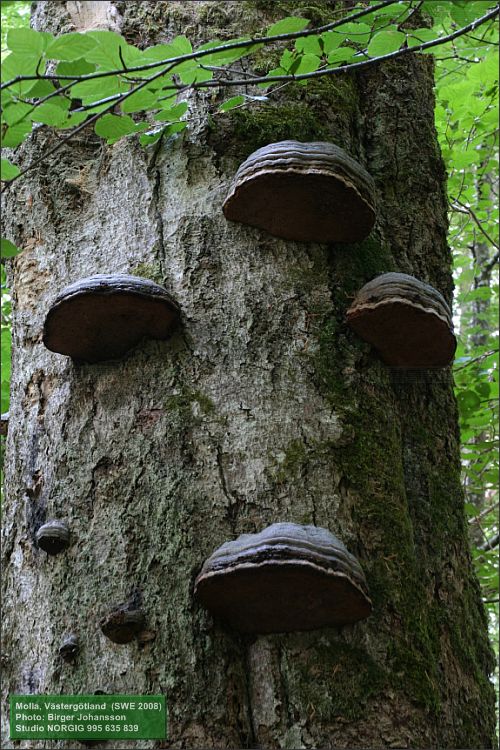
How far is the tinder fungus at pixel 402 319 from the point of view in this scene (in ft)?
9.18

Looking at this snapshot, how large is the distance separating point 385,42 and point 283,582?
208cm

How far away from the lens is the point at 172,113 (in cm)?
301

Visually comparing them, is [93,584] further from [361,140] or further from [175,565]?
[361,140]

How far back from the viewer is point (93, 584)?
243 centimetres

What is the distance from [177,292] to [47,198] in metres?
0.95

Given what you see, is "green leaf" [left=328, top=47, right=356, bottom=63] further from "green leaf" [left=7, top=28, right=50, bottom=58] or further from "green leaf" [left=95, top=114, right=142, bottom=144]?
"green leaf" [left=7, top=28, right=50, bottom=58]

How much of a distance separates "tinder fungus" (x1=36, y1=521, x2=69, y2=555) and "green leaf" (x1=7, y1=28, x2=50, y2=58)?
1509 millimetres

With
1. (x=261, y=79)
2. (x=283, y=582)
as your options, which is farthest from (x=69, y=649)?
(x=261, y=79)

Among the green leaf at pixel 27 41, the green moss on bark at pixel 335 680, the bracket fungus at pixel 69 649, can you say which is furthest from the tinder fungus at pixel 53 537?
the green leaf at pixel 27 41

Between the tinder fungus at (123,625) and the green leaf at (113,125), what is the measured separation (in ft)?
5.65

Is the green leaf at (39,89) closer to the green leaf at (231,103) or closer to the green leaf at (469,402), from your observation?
the green leaf at (231,103)

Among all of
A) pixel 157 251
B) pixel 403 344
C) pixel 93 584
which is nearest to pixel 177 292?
pixel 157 251
